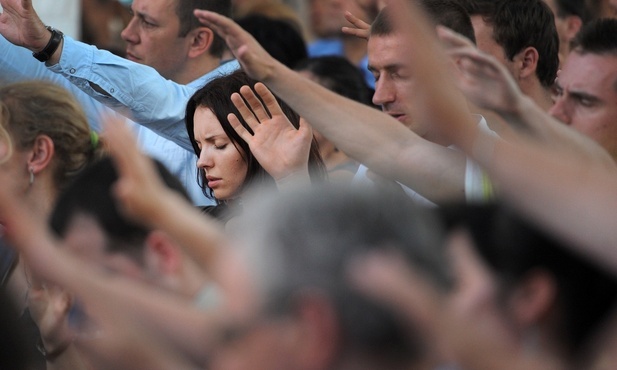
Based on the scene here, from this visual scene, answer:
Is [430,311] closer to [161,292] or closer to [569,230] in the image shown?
[569,230]

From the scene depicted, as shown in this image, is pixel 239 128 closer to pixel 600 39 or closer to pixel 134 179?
pixel 600 39

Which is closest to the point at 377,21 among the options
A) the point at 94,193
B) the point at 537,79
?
the point at 537,79

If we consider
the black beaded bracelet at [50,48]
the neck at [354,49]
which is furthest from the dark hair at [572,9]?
the black beaded bracelet at [50,48]

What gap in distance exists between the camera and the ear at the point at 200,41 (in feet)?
17.0

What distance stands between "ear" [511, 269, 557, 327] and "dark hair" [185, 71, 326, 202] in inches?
68.9

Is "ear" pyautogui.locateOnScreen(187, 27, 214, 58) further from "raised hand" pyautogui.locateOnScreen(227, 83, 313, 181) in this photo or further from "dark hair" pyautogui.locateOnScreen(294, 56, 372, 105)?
"raised hand" pyautogui.locateOnScreen(227, 83, 313, 181)

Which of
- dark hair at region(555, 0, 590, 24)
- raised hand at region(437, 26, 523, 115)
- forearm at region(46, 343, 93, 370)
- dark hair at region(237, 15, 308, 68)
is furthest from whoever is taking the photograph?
dark hair at region(237, 15, 308, 68)

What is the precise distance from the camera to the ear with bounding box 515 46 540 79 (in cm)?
419

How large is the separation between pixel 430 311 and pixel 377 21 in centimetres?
261

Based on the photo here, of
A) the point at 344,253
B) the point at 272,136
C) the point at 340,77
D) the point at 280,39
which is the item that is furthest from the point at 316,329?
the point at 280,39

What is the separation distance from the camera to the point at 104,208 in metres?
2.52

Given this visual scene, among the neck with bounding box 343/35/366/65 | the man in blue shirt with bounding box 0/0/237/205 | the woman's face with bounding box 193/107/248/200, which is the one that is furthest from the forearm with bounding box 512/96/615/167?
the neck with bounding box 343/35/366/65

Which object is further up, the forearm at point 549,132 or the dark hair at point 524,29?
the forearm at point 549,132

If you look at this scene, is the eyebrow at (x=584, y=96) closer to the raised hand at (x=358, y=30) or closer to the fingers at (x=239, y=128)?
the raised hand at (x=358, y=30)
